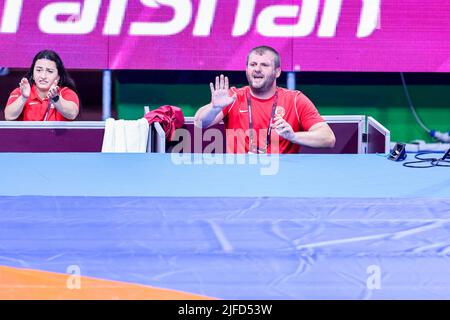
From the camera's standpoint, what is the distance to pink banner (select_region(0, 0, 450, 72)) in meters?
6.04

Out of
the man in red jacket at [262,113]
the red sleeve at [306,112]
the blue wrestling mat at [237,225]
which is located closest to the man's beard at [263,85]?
the man in red jacket at [262,113]

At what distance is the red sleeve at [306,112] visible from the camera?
418 centimetres

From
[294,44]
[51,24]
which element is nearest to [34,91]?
[51,24]

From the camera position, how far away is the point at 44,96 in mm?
5086

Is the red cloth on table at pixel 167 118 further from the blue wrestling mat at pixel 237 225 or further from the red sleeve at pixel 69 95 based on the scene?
the red sleeve at pixel 69 95

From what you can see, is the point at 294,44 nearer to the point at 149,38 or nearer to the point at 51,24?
the point at 149,38

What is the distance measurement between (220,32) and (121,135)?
2364mm

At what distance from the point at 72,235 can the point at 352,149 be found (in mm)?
2533

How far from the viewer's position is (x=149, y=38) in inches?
240

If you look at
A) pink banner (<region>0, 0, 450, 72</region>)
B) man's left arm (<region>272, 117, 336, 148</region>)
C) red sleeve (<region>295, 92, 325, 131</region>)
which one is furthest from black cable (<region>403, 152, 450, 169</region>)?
pink banner (<region>0, 0, 450, 72</region>)

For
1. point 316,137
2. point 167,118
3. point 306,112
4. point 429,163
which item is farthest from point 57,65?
point 429,163

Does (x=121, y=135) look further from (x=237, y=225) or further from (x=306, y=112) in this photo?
(x=237, y=225)
